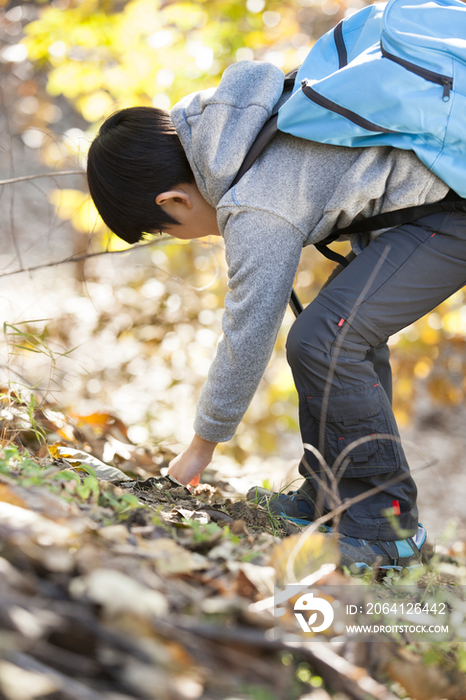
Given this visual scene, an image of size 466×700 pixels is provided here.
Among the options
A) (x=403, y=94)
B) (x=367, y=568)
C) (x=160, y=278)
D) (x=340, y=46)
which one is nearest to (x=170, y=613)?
(x=367, y=568)

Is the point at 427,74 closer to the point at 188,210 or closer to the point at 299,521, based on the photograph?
A: the point at 188,210

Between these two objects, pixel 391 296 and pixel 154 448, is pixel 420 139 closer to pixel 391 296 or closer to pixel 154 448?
pixel 391 296

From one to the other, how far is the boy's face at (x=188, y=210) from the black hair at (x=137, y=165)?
0.02 metres

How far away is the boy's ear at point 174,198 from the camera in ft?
4.69

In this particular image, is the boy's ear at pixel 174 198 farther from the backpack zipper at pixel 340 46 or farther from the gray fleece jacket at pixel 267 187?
the backpack zipper at pixel 340 46

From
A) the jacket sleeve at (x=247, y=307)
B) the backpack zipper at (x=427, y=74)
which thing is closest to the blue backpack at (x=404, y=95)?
the backpack zipper at (x=427, y=74)

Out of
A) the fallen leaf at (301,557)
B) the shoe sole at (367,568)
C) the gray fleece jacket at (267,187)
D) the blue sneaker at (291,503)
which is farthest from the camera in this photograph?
the blue sneaker at (291,503)

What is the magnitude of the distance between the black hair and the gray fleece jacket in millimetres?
58

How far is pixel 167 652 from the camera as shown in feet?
1.87

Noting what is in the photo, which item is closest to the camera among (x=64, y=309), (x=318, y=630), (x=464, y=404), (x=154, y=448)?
(x=318, y=630)

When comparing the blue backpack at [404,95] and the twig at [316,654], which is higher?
the blue backpack at [404,95]

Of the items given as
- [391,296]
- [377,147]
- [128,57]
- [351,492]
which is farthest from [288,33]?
[351,492]

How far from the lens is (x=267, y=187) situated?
1.30 m

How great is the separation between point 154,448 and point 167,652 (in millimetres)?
1386
